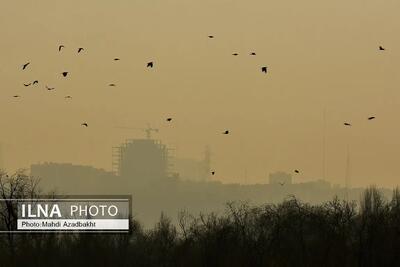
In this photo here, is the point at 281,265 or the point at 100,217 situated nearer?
the point at 100,217

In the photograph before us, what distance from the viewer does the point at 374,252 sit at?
206ft

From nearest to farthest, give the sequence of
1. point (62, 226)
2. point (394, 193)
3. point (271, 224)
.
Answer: point (62, 226)
point (271, 224)
point (394, 193)

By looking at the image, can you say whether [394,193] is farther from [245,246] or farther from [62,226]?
[62,226]

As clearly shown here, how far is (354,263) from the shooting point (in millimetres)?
61844

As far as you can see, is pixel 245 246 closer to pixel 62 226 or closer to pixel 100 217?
pixel 62 226

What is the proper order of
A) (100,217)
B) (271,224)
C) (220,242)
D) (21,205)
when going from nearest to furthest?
(100,217)
(21,205)
(220,242)
(271,224)

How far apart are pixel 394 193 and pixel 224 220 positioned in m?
13.7

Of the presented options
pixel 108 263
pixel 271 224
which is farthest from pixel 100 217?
pixel 271 224

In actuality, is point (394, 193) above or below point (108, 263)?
above

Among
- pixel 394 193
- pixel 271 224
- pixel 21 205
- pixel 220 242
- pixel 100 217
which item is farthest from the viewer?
pixel 394 193

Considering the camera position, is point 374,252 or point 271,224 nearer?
point 374,252

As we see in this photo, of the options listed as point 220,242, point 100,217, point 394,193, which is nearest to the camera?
point 100,217

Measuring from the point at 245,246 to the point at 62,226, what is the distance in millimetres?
13286

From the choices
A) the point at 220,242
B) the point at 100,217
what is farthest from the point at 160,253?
the point at 100,217
